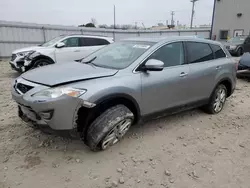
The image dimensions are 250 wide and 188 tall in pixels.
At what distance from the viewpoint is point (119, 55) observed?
3.54 meters

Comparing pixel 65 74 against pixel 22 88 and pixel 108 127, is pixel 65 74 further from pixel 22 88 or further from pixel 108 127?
pixel 108 127

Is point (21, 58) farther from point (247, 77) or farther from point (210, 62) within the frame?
point (247, 77)

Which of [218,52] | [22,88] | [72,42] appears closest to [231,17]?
[72,42]

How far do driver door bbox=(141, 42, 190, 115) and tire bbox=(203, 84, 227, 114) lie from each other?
33.6 inches

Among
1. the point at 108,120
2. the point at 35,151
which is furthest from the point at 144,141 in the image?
the point at 35,151

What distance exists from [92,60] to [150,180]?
7.05ft

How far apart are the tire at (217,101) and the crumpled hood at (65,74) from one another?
2.40 m

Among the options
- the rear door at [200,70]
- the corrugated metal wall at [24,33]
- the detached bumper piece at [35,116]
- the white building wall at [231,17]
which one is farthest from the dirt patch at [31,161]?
the white building wall at [231,17]

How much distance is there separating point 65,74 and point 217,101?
10.7 feet

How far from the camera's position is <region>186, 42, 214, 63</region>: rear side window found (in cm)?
387

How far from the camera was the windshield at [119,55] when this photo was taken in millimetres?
3264

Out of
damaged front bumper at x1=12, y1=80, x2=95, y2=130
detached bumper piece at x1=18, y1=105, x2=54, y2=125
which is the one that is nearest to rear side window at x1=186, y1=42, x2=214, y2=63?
damaged front bumper at x1=12, y1=80, x2=95, y2=130

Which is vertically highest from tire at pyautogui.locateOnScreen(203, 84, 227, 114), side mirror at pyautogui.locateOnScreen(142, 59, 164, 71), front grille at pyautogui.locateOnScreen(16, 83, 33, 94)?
side mirror at pyautogui.locateOnScreen(142, 59, 164, 71)

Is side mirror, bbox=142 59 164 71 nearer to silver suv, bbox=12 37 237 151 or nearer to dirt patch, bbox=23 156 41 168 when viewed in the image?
silver suv, bbox=12 37 237 151
